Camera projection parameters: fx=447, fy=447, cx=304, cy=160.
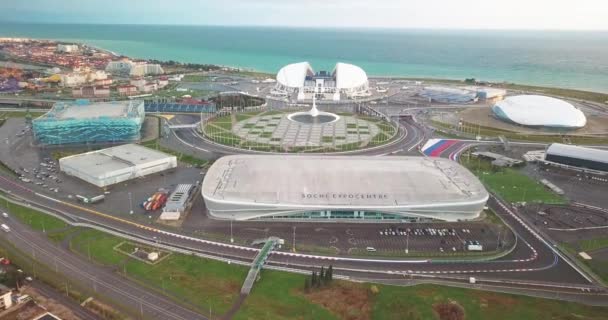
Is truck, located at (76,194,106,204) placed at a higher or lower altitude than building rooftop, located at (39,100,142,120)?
lower

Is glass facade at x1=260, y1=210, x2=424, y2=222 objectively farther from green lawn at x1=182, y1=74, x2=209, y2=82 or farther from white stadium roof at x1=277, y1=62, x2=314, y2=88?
green lawn at x1=182, y1=74, x2=209, y2=82

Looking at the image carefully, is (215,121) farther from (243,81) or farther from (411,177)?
(243,81)

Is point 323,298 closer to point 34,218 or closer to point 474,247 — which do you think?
point 474,247

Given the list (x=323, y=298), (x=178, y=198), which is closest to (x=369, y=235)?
(x=323, y=298)

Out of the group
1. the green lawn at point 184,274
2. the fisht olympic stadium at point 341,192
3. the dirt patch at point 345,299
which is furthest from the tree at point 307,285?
the fisht olympic stadium at point 341,192

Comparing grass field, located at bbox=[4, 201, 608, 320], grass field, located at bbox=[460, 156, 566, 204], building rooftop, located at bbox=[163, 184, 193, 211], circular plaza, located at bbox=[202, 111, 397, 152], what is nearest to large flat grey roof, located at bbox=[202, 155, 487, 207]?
building rooftop, located at bbox=[163, 184, 193, 211]

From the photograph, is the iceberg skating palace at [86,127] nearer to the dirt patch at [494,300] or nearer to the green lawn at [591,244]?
the dirt patch at [494,300]
